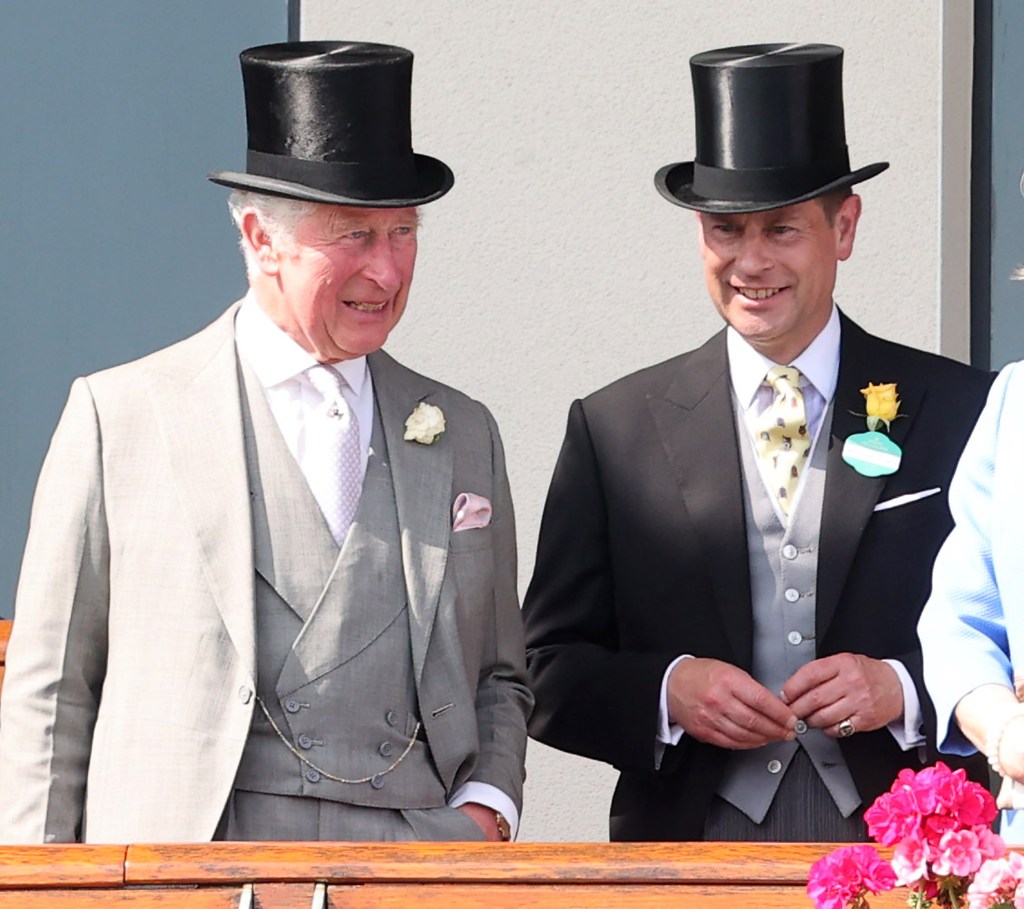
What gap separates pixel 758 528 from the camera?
3455 mm

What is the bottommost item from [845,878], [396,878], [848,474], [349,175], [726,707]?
[726,707]

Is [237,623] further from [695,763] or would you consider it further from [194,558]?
[695,763]

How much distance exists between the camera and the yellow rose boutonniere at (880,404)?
3479mm

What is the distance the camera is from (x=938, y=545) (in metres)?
3.47

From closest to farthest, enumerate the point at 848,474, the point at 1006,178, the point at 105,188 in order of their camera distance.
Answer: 1. the point at 848,474
2. the point at 105,188
3. the point at 1006,178

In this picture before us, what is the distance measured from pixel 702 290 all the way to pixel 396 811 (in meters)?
2.04

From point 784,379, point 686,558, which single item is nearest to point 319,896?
point 686,558

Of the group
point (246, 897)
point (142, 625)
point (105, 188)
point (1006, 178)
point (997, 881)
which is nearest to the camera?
point (997, 881)

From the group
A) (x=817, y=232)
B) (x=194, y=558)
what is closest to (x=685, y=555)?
(x=817, y=232)

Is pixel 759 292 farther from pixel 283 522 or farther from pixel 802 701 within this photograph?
pixel 283 522

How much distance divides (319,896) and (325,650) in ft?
2.25

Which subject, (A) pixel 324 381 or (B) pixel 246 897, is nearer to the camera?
(B) pixel 246 897

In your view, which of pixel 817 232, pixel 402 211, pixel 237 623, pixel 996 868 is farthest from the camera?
pixel 817 232

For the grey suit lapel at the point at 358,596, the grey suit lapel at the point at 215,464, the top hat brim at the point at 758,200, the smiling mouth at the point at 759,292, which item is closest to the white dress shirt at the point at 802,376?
A: the smiling mouth at the point at 759,292
